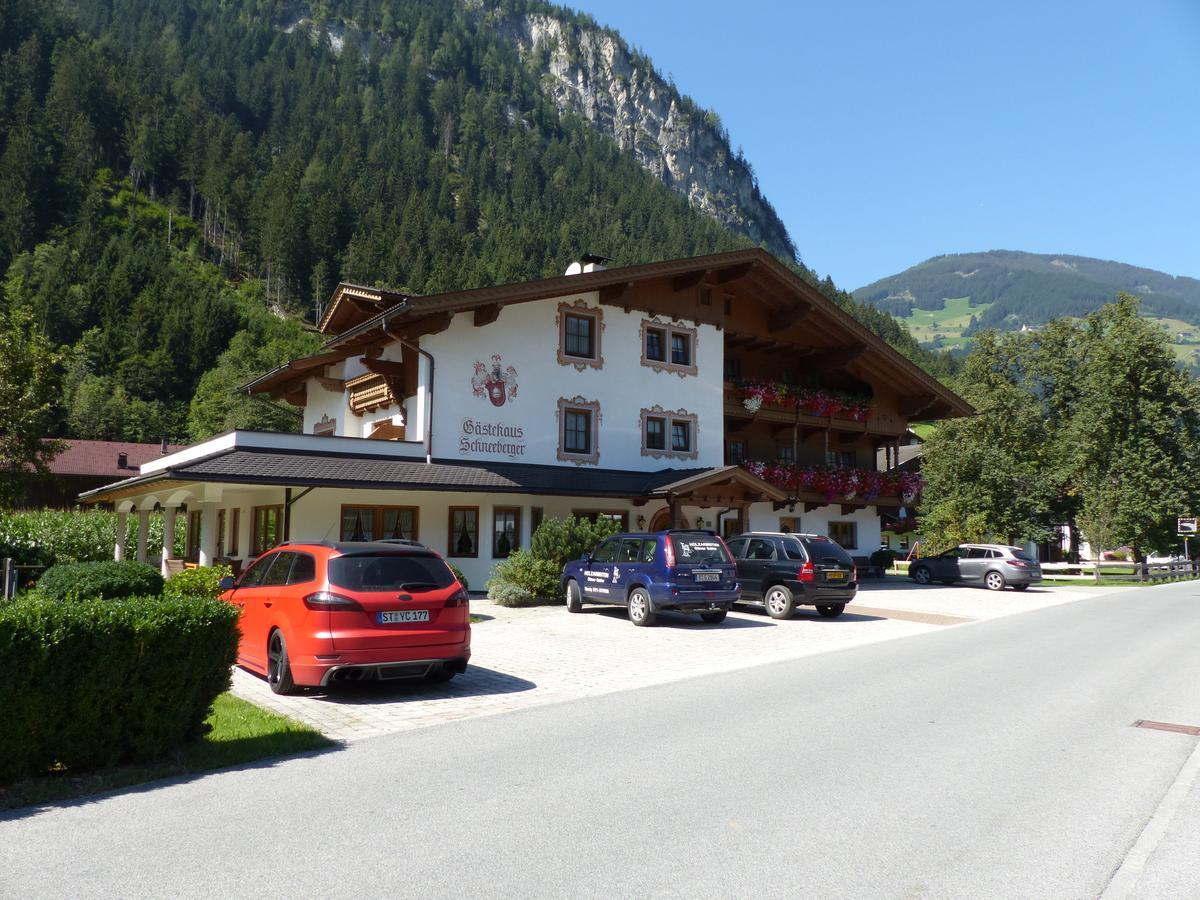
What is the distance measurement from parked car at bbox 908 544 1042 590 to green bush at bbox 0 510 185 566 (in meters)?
27.5

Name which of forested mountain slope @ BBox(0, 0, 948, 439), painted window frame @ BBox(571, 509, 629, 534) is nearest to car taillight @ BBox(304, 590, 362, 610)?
painted window frame @ BBox(571, 509, 629, 534)

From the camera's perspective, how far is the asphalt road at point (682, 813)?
459cm

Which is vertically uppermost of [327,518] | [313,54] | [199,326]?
[313,54]

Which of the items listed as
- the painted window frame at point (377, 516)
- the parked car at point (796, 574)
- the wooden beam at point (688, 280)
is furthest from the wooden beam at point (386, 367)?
the parked car at point (796, 574)

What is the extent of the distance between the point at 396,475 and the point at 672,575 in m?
8.02

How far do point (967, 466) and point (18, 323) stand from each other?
134ft

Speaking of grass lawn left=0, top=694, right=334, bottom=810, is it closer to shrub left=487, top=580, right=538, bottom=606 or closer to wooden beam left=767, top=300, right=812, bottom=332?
shrub left=487, top=580, right=538, bottom=606

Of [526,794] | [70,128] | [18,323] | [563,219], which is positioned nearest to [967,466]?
[18,323]

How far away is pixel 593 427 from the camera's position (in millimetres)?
27453

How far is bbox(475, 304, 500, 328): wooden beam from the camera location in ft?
80.2

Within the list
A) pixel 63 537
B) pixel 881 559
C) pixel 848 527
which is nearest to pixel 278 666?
pixel 63 537

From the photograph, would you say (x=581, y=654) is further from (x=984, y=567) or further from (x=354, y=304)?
(x=984, y=567)

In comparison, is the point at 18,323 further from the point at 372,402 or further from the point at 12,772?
the point at 12,772

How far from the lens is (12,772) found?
19.5 ft
